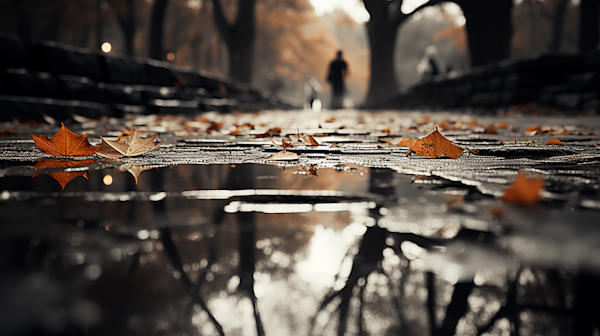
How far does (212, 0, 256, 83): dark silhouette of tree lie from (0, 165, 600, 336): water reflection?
16.7 meters

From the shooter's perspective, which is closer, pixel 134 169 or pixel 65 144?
pixel 134 169

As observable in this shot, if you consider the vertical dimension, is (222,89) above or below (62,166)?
above

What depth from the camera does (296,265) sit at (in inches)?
26.1

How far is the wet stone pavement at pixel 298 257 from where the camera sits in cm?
51

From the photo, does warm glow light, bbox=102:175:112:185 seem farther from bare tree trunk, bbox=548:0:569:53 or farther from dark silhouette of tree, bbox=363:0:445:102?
bare tree trunk, bbox=548:0:569:53

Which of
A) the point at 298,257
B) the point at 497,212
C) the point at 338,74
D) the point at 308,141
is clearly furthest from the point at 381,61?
the point at 298,257

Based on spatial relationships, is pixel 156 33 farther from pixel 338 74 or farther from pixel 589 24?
pixel 589 24

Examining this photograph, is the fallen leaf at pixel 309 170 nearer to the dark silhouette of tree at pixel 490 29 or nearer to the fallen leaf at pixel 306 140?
the fallen leaf at pixel 306 140

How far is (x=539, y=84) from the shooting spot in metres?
7.34

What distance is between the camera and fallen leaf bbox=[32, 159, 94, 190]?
4.63 feet

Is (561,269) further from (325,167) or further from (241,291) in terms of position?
(325,167)

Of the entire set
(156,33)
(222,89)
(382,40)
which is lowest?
(222,89)

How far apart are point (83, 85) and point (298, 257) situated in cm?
511

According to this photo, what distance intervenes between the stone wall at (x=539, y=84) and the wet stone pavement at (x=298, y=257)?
5.93 metres
